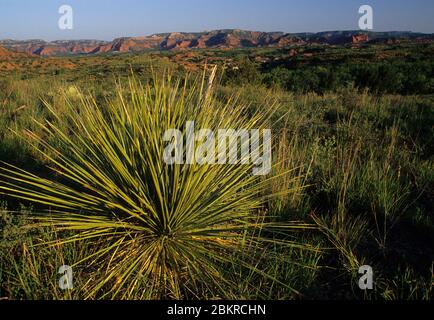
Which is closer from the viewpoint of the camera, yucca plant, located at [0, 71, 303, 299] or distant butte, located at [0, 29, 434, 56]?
yucca plant, located at [0, 71, 303, 299]

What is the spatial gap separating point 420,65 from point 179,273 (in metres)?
18.8

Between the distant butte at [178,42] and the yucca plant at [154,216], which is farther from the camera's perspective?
the distant butte at [178,42]

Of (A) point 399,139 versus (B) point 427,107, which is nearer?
(A) point 399,139

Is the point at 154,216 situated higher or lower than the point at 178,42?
lower

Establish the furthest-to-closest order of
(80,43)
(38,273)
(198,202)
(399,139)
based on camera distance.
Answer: (80,43) → (399,139) → (198,202) → (38,273)

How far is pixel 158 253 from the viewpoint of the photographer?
2059 mm

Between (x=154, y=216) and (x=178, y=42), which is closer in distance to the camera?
(x=154, y=216)

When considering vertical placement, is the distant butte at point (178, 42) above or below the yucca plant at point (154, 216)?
above

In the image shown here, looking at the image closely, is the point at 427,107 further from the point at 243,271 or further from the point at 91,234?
the point at 91,234

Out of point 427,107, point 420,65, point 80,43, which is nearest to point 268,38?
point 80,43

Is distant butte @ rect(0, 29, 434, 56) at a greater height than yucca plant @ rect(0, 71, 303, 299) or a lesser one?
greater
